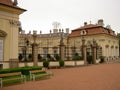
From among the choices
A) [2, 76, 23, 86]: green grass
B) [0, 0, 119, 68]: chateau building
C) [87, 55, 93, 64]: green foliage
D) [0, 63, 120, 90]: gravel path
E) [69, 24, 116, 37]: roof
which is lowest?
[0, 63, 120, 90]: gravel path

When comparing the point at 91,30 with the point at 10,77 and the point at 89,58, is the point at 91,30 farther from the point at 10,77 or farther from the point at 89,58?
the point at 10,77

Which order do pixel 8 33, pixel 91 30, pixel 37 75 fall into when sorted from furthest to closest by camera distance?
pixel 91 30, pixel 8 33, pixel 37 75

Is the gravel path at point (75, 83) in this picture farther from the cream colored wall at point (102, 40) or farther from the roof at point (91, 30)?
the roof at point (91, 30)

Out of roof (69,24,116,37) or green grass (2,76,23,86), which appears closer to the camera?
green grass (2,76,23,86)

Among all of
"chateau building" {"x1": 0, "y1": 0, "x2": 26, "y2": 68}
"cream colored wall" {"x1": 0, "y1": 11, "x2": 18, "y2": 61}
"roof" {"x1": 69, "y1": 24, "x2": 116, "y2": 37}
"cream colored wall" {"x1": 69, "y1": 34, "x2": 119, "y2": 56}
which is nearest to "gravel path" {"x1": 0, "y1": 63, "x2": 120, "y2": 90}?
"chateau building" {"x1": 0, "y1": 0, "x2": 26, "y2": 68}

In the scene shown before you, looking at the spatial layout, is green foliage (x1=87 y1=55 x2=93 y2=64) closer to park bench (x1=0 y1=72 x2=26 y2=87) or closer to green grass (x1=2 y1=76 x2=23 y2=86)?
park bench (x1=0 y1=72 x2=26 y2=87)

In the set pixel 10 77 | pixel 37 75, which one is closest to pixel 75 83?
pixel 37 75

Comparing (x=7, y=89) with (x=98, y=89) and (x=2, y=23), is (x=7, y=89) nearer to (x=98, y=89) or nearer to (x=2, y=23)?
(x=98, y=89)

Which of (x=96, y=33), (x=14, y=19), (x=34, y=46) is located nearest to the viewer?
(x=14, y=19)

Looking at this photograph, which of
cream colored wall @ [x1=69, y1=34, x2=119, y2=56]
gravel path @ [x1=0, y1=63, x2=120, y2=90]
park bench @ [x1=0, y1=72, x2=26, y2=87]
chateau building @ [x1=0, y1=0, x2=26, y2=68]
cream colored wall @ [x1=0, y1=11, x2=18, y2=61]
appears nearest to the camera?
gravel path @ [x1=0, y1=63, x2=120, y2=90]

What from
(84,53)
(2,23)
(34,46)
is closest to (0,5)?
Result: (2,23)

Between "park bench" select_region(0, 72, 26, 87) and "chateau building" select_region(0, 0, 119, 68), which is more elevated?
"chateau building" select_region(0, 0, 119, 68)

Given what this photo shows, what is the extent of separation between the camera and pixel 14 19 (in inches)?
816

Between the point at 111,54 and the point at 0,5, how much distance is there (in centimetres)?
3814
